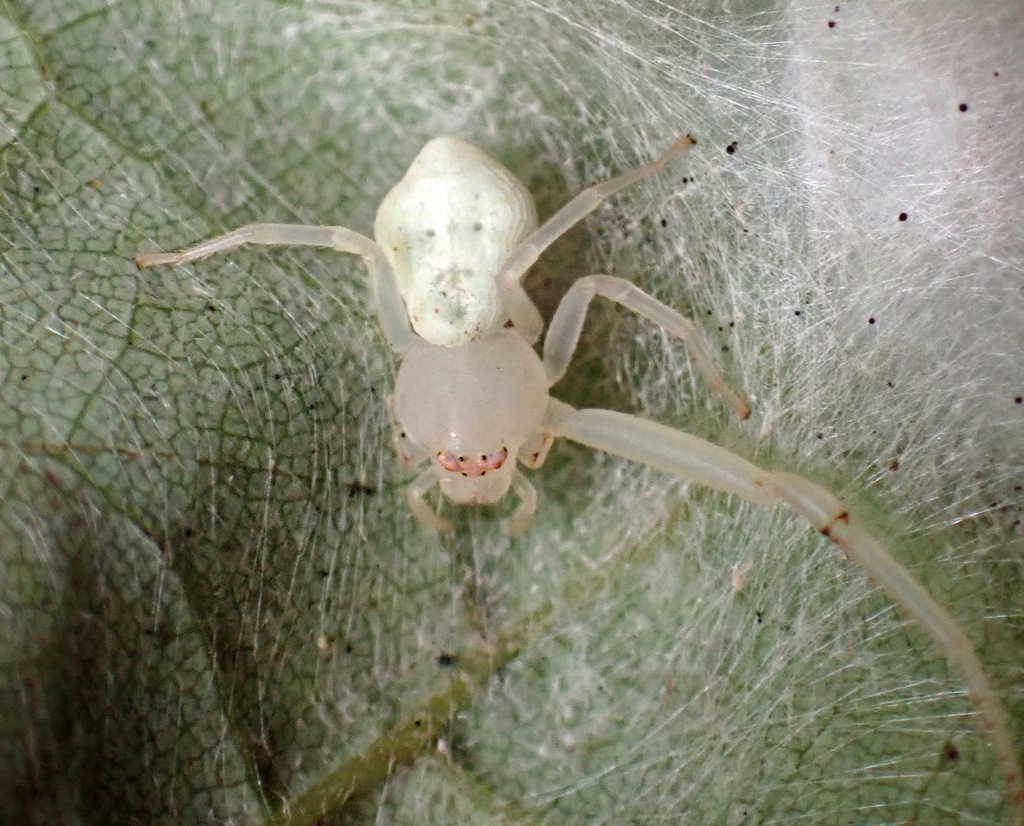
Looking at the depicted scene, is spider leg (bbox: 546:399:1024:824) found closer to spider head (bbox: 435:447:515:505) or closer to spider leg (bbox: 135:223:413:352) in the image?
spider head (bbox: 435:447:515:505)

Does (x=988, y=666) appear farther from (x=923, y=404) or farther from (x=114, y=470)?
(x=114, y=470)

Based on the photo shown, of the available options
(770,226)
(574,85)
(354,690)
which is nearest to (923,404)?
(770,226)

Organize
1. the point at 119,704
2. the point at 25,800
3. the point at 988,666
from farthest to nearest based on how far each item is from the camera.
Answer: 1. the point at 988,666
2. the point at 119,704
3. the point at 25,800

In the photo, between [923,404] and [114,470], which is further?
[923,404]

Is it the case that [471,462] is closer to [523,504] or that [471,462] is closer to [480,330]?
[523,504]

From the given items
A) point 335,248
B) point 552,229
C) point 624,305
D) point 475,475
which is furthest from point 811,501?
point 335,248
